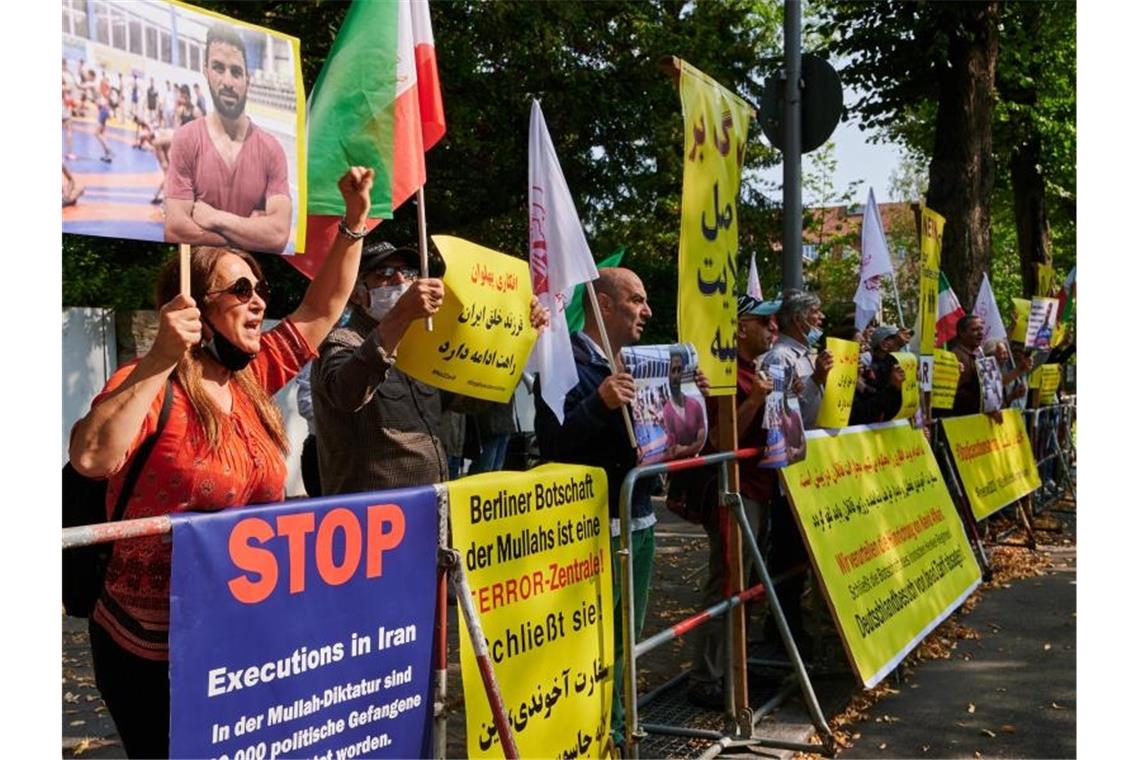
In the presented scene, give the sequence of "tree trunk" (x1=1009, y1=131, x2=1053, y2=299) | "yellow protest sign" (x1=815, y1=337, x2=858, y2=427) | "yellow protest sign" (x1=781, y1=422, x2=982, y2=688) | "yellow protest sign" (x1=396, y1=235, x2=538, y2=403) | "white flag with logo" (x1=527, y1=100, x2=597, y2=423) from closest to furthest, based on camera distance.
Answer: "yellow protest sign" (x1=396, y1=235, x2=538, y2=403) → "white flag with logo" (x1=527, y1=100, x2=597, y2=423) → "yellow protest sign" (x1=781, y1=422, x2=982, y2=688) → "yellow protest sign" (x1=815, y1=337, x2=858, y2=427) → "tree trunk" (x1=1009, y1=131, x2=1053, y2=299)

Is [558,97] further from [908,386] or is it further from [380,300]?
[380,300]

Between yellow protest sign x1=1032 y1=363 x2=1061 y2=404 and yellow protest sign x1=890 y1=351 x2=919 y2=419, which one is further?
yellow protest sign x1=1032 y1=363 x2=1061 y2=404

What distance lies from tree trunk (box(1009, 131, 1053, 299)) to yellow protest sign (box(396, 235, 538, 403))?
19.6 metres

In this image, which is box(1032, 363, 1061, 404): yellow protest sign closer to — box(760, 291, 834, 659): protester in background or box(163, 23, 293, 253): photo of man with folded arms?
box(760, 291, 834, 659): protester in background

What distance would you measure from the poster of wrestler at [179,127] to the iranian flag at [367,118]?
376mm

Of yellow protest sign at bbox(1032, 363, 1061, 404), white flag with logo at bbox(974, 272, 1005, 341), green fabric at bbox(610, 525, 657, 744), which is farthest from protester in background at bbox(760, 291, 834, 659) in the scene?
yellow protest sign at bbox(1032, 363, 1061, 404)

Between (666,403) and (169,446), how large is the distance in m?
2.48

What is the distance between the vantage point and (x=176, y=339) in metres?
2.59

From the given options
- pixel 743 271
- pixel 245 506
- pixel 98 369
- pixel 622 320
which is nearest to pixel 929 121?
pixel 743 271

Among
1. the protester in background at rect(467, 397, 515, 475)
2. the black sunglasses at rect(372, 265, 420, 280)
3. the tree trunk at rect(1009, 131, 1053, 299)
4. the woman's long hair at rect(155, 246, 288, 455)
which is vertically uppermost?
the tree trunk at rect(1009, 131, 1053, 299)

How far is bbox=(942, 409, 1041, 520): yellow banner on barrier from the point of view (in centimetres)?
965

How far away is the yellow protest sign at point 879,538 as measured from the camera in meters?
5.90

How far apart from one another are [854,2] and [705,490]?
12291mm

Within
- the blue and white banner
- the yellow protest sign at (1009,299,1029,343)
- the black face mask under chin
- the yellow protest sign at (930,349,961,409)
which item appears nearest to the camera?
the blue and white banner
